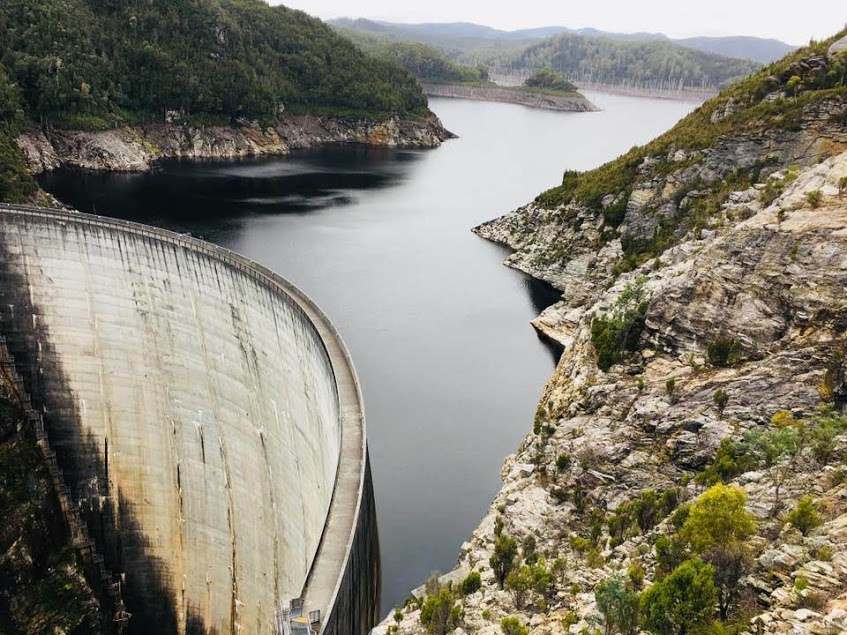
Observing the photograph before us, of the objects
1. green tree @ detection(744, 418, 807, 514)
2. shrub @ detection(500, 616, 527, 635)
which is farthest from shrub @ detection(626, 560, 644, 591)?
green tree @ detection(744, 418, 807, 514)

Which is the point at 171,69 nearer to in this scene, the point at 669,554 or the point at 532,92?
the point at 669,554

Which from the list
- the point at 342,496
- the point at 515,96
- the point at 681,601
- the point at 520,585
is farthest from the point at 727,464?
the point at 515,96

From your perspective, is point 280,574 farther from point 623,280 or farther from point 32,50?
point 32,50

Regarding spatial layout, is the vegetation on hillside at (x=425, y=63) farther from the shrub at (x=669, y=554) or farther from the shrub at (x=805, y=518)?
the shrub at (x=805, y=518)

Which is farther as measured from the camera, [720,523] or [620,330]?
[620,330]

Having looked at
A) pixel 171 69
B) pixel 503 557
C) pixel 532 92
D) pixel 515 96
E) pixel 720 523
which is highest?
pixel 532 92

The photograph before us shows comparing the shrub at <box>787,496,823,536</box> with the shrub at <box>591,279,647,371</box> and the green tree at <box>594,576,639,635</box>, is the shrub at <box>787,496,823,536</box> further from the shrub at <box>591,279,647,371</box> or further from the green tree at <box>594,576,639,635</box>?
the shrub at <box>591,279,647,371</box>
